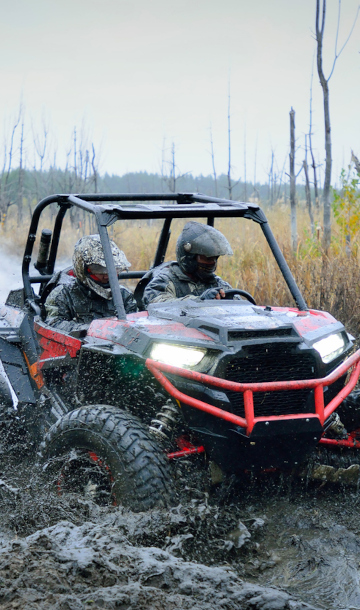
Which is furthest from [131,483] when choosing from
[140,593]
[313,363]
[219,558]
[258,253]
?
[258,253]

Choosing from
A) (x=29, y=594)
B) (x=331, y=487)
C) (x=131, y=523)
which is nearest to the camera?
(x=29, y=594)

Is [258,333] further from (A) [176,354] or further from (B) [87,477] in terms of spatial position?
(B) [87,477]

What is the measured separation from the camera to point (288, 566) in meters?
2.61

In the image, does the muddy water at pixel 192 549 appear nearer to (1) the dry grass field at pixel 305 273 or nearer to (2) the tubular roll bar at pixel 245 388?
(2) the tubular roll bar at pixel 245 388

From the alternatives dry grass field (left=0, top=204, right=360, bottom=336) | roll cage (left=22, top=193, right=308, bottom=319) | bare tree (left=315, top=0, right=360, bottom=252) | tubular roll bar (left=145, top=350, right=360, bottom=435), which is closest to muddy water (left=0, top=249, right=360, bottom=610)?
tubular roll bar (left=145, top=350, right=360, bottom=435)

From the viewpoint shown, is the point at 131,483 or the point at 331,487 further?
the point at 331,487

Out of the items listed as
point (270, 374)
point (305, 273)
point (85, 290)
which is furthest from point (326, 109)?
point (270, 374)

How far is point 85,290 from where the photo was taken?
4594mm

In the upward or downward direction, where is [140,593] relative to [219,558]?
upward

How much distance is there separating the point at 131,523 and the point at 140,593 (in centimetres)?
53

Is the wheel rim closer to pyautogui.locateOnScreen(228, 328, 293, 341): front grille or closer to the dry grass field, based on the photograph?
pyautogui.locateOnScreen(228, 328, 293, 341): front grille

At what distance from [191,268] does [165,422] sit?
133cm

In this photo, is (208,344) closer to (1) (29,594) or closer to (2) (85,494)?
(2) (85,494)

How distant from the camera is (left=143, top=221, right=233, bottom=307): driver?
3.88 metres
